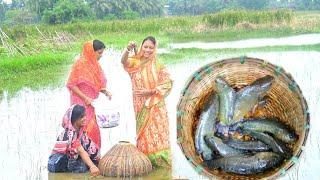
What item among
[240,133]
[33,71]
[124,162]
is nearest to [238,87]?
[240,133]

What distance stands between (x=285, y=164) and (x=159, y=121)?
77cm

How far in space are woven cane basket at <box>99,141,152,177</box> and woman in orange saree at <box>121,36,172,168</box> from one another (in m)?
0.05

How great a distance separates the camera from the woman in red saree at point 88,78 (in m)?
3.97

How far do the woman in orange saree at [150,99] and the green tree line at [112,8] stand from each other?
298 mm

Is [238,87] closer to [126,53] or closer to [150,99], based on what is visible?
[150,99]

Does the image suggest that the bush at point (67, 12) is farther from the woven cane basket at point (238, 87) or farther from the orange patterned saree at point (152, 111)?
the woven cane basket at point (238, 87)

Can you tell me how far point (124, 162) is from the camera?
403cm

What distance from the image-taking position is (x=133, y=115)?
13.3ft

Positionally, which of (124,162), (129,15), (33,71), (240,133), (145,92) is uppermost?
(129,15)

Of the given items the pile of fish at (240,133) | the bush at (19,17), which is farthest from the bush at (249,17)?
the bush at (19,17)

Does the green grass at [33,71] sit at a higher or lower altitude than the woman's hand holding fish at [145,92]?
higher

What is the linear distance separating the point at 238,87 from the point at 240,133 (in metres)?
0.28

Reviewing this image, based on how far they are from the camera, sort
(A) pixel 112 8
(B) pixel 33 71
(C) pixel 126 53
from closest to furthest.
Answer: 1. (C) pixel 126 53
2. (B) pixel 33 71
3. (A) pixel 112 8

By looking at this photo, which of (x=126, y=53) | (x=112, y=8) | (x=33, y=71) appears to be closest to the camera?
(x=126, y=53)
